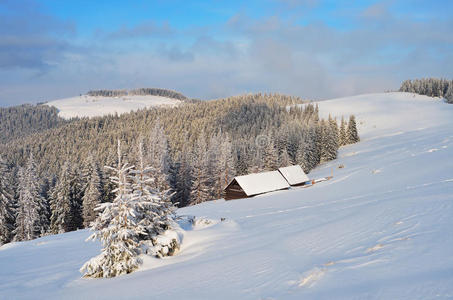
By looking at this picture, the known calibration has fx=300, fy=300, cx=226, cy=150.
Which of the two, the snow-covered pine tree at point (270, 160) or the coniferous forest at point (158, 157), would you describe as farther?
the snow-covered pine tree at point (270, 160)

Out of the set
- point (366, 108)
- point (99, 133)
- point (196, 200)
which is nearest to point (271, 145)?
point (196, 200)

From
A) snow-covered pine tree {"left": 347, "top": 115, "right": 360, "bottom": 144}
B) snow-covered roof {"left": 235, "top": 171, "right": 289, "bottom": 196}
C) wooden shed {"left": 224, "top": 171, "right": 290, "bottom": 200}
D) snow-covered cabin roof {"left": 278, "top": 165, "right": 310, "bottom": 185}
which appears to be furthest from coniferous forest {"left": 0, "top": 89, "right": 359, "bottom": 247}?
snow-covered roof {"left": 235, "top": 171, "right": 289, "bottom": 196}

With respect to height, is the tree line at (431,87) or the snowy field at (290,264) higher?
the tree line at (431,87)

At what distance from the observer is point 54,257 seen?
1836 centimetres

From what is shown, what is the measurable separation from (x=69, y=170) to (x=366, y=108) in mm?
132174

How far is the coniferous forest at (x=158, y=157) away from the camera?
4181 centimetres

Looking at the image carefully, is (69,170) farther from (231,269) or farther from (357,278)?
(357,278)

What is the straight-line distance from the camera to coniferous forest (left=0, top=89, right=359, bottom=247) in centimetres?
4181

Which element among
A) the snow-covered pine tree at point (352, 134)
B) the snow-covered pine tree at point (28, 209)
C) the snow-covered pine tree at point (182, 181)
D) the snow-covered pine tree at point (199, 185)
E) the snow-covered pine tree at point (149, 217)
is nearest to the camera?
the snow-covered pine tree at point (149, 217)

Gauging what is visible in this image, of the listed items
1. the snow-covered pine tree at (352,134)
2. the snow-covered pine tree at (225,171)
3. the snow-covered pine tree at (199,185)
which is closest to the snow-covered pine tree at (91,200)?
the snow-covered pine tree at (199,185)

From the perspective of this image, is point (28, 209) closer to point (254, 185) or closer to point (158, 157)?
point (158, 157)

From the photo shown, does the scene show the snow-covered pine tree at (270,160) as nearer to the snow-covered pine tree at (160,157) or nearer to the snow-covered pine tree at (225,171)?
the snow-covered pine tree at (225,171)

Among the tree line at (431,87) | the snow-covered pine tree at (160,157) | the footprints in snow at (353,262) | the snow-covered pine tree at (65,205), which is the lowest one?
the snow-covered pine tree at (65,205)

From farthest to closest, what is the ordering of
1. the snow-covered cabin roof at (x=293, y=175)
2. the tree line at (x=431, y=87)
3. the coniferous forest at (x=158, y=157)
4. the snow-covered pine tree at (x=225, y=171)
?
the tree line at (x=431, y=87) → the snow-covered pine tree at (x=225, y=171) → the snow-covered cabin roof at (x=293, y=175) → the coniferous forest at (x=158, y=157)
